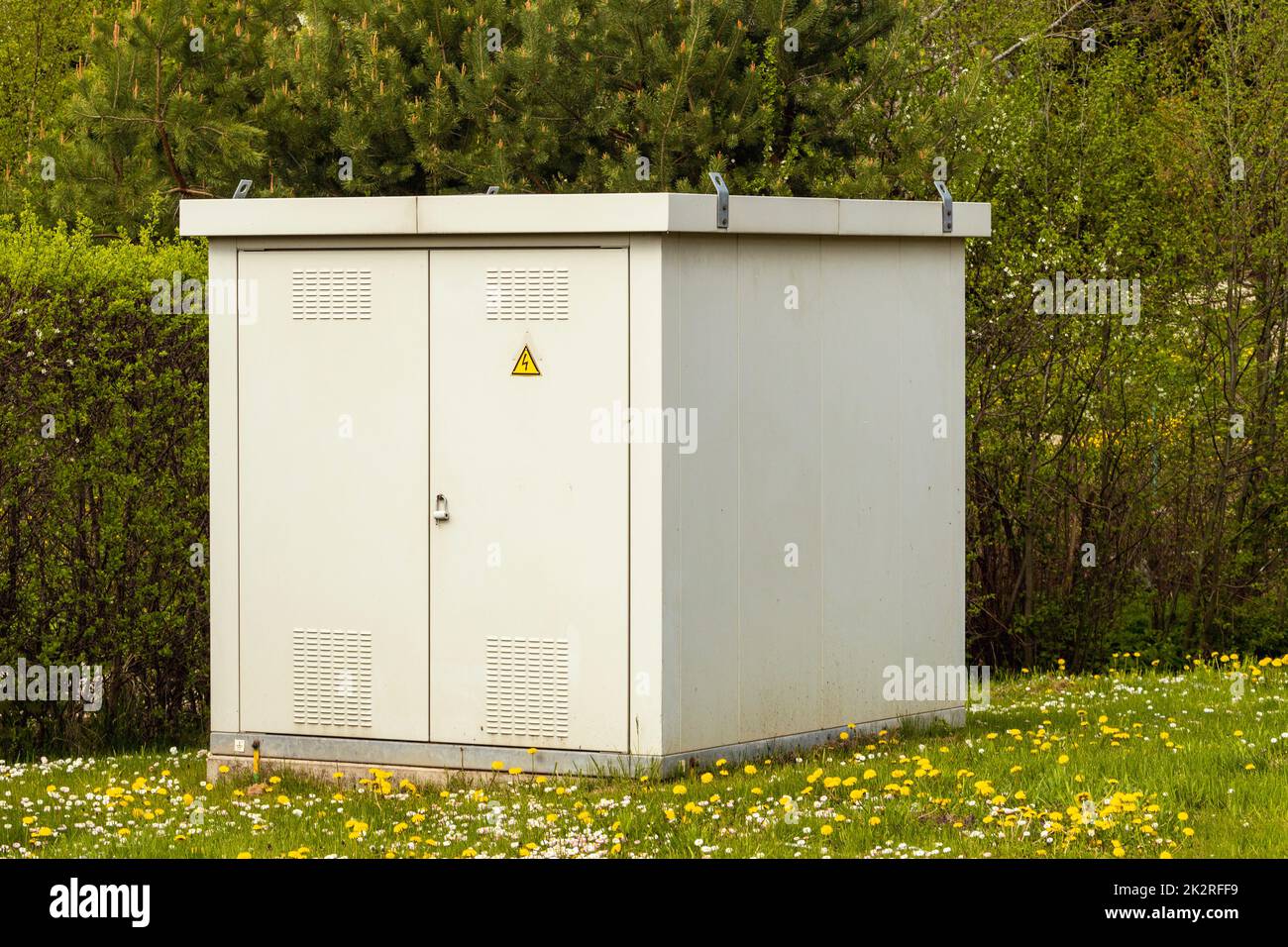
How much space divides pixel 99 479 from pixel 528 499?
2981mm

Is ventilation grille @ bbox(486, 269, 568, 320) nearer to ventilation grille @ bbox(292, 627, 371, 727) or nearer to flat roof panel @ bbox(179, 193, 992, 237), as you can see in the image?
flat roof panel @ bbox(179, 193, 992, 237)

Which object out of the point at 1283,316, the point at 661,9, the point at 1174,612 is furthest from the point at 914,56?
the point at 1174,612

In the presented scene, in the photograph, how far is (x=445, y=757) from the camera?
743 centimetres

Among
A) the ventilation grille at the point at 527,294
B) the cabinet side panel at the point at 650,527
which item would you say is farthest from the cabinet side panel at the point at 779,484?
the ventilation grille at the point at 527,294

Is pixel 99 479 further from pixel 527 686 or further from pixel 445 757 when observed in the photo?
pixel 527 686

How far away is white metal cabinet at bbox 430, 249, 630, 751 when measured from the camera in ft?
23.5

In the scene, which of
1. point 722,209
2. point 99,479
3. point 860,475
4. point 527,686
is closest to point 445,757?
point 527,686

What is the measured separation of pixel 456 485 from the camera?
7.39 meters

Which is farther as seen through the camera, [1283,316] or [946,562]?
[1283,316]

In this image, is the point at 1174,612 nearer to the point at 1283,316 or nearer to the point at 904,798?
the point at 1283,316

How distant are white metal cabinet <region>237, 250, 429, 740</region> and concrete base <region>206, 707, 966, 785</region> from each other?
7 cm

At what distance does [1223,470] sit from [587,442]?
8.88 meters

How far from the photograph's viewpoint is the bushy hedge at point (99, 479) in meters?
8.96

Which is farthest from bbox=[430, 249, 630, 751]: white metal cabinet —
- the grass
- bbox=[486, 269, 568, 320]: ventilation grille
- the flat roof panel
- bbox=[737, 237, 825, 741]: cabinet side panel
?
bbox=[737, 237, 825, 741]: cabinet side panel
